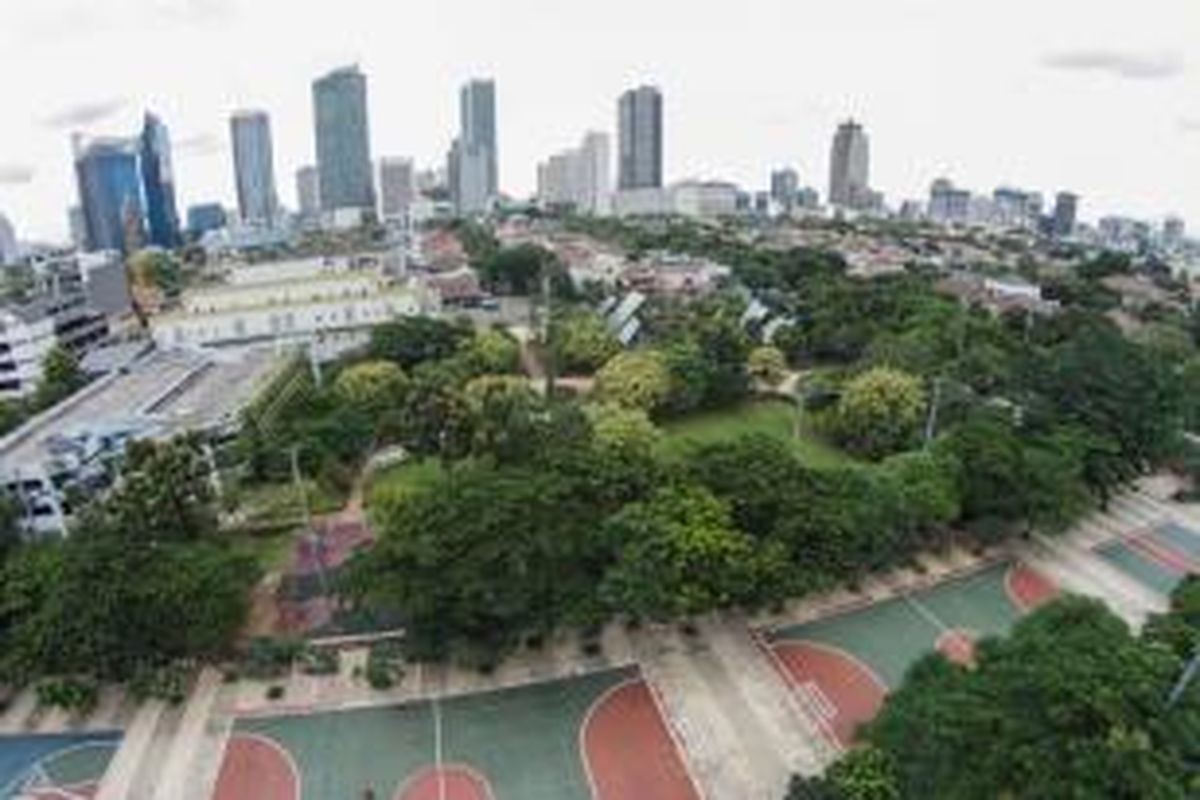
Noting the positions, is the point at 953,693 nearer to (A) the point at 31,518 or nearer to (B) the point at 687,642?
(B) the point at 687,642

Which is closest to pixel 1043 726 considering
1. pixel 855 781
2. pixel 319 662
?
pixel 855 781

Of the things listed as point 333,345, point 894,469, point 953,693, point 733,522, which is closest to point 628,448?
point 733,522

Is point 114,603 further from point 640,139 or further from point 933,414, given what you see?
A: point 640,139

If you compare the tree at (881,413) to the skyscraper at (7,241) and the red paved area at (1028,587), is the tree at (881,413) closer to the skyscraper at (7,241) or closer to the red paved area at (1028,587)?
the red paved area at (1028,587)

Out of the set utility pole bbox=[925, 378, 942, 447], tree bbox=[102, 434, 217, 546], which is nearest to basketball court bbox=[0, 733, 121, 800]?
tree bbox=[102, 434, 217, 546]

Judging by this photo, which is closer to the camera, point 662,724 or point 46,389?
point 662,724

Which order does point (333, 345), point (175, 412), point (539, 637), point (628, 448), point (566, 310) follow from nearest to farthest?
point (539, 637), point (628, 448), point (175, 412), point (333, 345), point (566, 310)

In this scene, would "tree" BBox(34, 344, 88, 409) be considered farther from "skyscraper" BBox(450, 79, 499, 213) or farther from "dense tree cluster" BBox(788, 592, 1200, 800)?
"skyscraper" BBox(450, 79, 499, 213)
